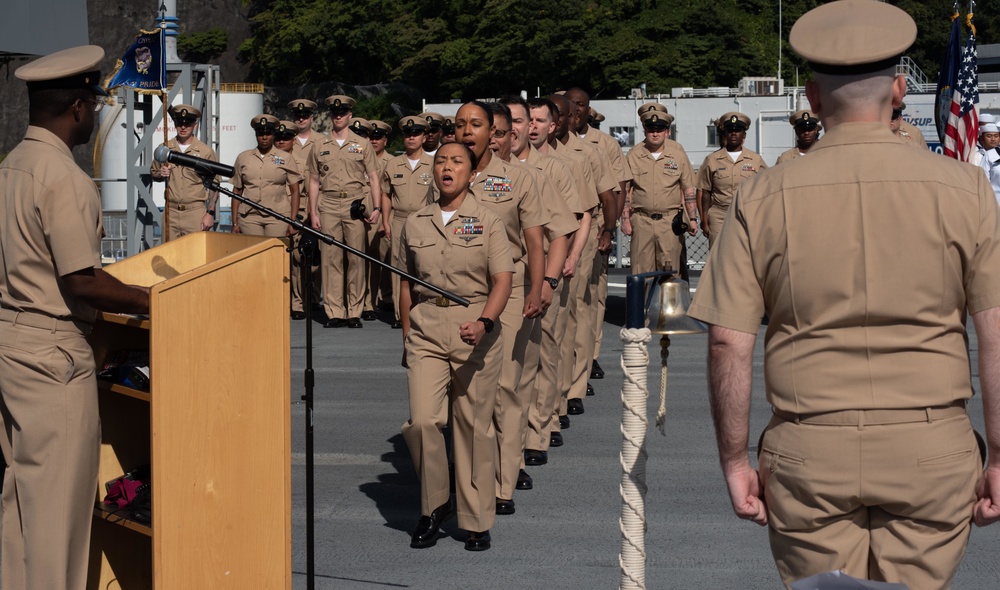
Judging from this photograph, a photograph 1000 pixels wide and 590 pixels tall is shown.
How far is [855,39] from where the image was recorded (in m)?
3.41

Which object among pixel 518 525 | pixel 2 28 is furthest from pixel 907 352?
pixel 2 28

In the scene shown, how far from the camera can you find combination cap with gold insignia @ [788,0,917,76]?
3.39m

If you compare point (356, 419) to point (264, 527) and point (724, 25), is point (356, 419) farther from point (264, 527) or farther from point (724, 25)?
point (724, 25)

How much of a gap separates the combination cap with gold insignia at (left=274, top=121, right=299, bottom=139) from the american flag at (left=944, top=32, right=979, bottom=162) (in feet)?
24.3

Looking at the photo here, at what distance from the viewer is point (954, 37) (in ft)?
53.3

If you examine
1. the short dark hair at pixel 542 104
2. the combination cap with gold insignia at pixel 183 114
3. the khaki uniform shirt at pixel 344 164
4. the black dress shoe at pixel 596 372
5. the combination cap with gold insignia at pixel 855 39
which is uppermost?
the combination cap with gold insignia at pixel 855 39

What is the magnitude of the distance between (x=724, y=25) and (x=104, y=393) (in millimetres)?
61945

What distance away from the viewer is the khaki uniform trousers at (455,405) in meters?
6.43

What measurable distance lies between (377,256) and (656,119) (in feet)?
13.8

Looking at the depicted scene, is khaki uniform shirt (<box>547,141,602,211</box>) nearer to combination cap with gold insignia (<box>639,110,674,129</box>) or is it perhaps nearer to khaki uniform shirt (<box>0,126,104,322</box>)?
combination cap with gold insignia (<box>639,110,674,129</box>)

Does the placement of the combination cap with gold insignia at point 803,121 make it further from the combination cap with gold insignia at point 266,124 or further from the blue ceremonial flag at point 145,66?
the blue ceremonial flag at point 145,66

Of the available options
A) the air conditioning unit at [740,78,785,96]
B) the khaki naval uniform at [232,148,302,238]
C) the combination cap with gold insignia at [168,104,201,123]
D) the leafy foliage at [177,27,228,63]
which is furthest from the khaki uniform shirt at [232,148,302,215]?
the leafy foliage at [177,27,228,63]

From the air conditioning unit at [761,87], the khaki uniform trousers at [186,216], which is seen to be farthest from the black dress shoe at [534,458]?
the air conditioning unit at [761,87]

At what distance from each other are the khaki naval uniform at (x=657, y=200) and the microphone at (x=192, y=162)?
859 cm
